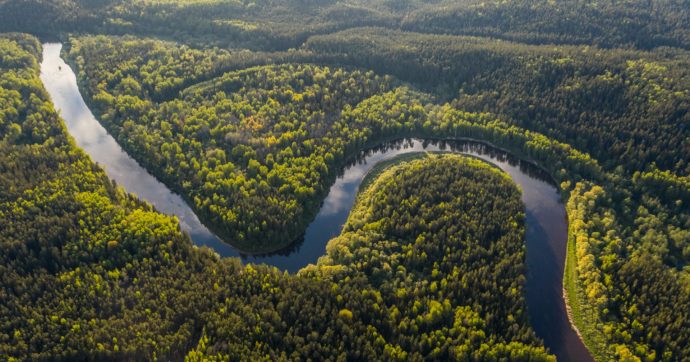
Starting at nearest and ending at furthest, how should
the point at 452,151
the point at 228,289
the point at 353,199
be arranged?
the point at 228,289 < the point at 353,199 < the point at 452,151

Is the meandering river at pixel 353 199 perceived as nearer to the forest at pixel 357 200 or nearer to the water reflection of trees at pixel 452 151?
the water reflection of trees at pixel 452 151


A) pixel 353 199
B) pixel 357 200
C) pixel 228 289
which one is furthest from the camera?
pixel 353 199

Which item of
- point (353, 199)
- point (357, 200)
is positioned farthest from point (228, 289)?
point (353, 199)

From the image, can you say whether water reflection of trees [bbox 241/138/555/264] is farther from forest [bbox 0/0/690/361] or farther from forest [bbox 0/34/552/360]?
forest [bbox 0/34/552/360]

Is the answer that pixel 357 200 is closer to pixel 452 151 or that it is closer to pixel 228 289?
pixel 452 151

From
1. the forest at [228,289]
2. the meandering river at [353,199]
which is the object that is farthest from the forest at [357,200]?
the meandering river at [353,199]

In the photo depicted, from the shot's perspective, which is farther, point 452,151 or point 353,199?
point 452,151
